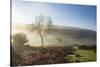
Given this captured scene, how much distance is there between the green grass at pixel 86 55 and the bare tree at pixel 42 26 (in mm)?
508

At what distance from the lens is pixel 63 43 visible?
2.10m

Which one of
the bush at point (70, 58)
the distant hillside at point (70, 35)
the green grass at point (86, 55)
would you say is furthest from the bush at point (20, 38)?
the green grass at point (86, 55)

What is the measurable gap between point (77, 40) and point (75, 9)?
0.42 meters

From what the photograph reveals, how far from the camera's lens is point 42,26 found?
A: 6.66 feet

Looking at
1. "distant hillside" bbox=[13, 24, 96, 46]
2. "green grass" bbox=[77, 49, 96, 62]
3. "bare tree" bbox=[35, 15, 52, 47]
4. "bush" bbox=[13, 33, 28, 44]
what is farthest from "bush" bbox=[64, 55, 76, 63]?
"bush" bbox=[13, 33, 28, 44]

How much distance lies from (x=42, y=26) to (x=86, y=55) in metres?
0.72

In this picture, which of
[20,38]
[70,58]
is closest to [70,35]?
[70,58]

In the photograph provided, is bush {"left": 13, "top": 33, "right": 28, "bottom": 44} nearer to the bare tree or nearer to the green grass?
the bare tree

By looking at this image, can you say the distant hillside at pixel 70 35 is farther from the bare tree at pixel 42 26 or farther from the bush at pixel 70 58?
the bush at pixel 70 58

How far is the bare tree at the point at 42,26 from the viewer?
6.61 ft

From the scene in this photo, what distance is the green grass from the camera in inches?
84.7

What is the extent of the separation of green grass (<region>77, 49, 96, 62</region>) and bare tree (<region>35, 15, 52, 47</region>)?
1.67 feet

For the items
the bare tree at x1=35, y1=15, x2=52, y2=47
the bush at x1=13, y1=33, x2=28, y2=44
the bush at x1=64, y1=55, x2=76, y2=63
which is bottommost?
the bush at x1=64, y1=55, x2=76, y2=63
